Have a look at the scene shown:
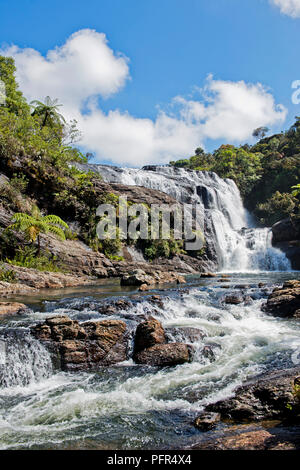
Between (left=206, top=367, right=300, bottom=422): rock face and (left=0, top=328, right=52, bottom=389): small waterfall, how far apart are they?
3.44 metres

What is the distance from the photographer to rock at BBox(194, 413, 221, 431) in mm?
3957

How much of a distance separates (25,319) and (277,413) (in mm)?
6196

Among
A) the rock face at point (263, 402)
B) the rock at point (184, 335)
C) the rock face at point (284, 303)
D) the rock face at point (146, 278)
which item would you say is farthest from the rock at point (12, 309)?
the rock face at point (284, 303)

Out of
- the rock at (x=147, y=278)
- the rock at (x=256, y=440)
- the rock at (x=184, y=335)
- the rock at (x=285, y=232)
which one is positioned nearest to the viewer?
the rock at (x=256, y=440)

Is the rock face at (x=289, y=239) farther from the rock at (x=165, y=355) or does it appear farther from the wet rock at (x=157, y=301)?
the rock at (x=165, y=355)

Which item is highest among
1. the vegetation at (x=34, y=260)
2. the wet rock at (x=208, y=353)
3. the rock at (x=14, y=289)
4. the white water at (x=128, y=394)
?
the vegetation at (x=34, y=260)

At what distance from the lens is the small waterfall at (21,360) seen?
18.7 ft

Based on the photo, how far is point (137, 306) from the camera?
32.0ft

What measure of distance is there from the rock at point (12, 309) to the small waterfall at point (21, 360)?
6.29 feet

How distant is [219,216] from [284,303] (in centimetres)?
2154

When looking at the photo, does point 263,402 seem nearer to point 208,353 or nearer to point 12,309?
point 208,353

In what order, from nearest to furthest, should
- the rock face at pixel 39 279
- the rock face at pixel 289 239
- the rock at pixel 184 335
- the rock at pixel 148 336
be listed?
the rock at pixel 148 336, the rock at pixel 184 335, the rock face at pixel 39 279, the rock face at pixel 289 239

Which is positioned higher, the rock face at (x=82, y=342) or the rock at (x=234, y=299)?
the rock at (x=234, y=299)
